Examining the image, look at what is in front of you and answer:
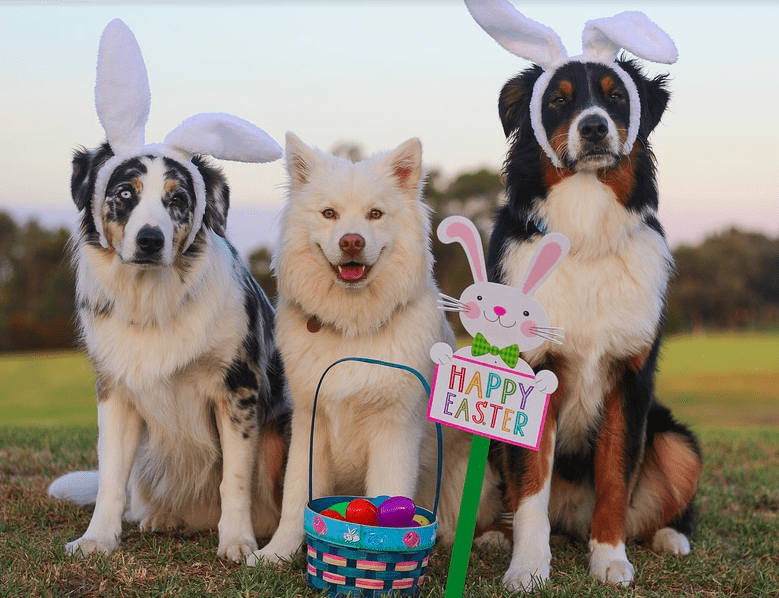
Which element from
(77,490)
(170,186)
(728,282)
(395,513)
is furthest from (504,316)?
(728,282)

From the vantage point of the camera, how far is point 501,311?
2676 mm

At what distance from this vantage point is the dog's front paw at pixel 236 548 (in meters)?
3.37

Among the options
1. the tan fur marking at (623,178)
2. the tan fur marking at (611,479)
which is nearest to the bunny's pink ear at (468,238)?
the tan fur marking at (623,178)

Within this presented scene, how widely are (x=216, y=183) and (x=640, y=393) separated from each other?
87.6 inches

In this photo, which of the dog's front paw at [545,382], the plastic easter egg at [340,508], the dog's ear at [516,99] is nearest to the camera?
the dog's front paw at [545,382]

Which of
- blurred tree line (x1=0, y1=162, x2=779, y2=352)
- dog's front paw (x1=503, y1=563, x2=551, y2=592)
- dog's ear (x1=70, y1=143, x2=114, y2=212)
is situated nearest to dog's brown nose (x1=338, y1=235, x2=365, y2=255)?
dog's ear (x1=70, y1=143, x2=114, y2=212)

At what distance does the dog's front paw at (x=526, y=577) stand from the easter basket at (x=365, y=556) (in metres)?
0.43

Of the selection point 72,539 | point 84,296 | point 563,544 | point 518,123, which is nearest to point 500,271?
point 518,123

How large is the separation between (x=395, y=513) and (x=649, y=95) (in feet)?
7.21

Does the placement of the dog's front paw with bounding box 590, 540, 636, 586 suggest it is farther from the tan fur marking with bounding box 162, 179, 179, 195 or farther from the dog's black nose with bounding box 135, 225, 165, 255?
the tan fur marking with bounding box 162, 179, 179, 195

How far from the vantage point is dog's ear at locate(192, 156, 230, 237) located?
3.60 metres

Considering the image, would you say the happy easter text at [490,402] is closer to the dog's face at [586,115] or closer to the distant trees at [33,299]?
the dog's face at [586,115]

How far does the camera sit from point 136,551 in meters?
3.46

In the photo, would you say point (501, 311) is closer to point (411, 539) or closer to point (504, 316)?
point (504, 316)
